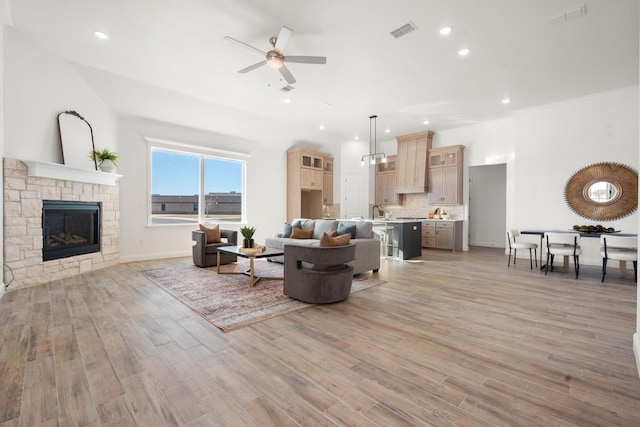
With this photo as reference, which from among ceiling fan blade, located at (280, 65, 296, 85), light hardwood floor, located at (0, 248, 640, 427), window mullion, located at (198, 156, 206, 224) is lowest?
light hardwood floor, located at (0, 248, 640, 427)

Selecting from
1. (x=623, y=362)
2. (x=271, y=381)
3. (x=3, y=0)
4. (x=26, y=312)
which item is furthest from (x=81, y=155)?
(x=623, y=362)

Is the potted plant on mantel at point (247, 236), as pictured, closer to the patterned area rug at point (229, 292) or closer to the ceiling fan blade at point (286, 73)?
the patterned area rug at point (229, 292)

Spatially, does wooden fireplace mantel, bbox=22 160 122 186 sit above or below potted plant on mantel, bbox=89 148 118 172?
below

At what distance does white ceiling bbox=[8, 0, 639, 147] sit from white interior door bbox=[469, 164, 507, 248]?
279 cm

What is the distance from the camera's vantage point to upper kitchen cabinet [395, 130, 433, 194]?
8453 mm

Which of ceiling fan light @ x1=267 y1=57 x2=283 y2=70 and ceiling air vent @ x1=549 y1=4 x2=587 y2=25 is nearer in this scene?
ceiling air vent @ x1=549 y1=4 x2=587 y2=25

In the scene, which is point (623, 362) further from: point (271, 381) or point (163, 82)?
point (163, 82)

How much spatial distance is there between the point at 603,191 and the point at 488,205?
3287 mm

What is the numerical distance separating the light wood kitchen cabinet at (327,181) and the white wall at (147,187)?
7.25ft

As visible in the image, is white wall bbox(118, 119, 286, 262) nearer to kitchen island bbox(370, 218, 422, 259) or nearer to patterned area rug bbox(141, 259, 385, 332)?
patterned area rug bbox(141, 259, 385, 332)

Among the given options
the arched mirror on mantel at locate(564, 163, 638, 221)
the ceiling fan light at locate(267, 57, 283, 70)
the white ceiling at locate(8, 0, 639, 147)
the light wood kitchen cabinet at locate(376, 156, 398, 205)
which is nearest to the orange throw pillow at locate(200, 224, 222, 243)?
the white ceiling at locate(8, 0, 639, 147)

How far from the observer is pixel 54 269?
449 centimetres

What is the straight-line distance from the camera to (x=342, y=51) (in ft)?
13.6

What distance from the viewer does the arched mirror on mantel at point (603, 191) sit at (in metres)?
5.55
